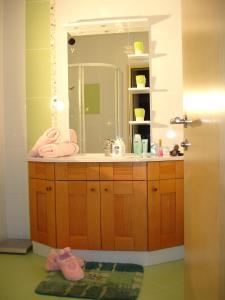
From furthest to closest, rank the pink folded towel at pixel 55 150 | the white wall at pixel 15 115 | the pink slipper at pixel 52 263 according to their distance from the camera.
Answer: the white wall at pixel 15 115 → the pink folded towel at pixel 55 150 → the pink slipper at pixel 52 263

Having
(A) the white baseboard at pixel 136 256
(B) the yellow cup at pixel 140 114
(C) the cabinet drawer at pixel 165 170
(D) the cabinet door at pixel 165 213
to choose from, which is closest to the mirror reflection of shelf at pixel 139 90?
(B) the yellow cup at pixel 140 114

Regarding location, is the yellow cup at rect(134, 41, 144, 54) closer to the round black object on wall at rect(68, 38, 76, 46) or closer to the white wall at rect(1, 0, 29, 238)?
the round black object on wall at rect(68, 38, 76, 46)

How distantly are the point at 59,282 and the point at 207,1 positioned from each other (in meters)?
1.86

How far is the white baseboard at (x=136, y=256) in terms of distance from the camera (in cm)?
229

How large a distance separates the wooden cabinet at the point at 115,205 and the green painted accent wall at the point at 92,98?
711mm

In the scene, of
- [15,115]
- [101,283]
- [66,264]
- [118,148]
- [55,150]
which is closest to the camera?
[101,283]

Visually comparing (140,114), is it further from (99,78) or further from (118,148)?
(99,78)

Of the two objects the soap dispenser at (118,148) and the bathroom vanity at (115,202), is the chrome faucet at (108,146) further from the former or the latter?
the bathroom vanity at (115,202)

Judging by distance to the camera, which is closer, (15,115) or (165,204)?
(165,204)

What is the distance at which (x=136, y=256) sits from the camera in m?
2.29

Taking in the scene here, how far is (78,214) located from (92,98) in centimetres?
111

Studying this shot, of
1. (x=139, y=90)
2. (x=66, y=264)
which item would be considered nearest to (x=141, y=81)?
(x=139, y=90)

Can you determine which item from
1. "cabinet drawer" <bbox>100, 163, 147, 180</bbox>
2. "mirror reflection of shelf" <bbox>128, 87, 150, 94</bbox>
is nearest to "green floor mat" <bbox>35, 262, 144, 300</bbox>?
"cabinet drawer" <bbox>100, 163, 147, 180</bbox>

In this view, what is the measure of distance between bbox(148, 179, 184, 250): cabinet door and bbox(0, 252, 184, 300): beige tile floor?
0.62 ft
